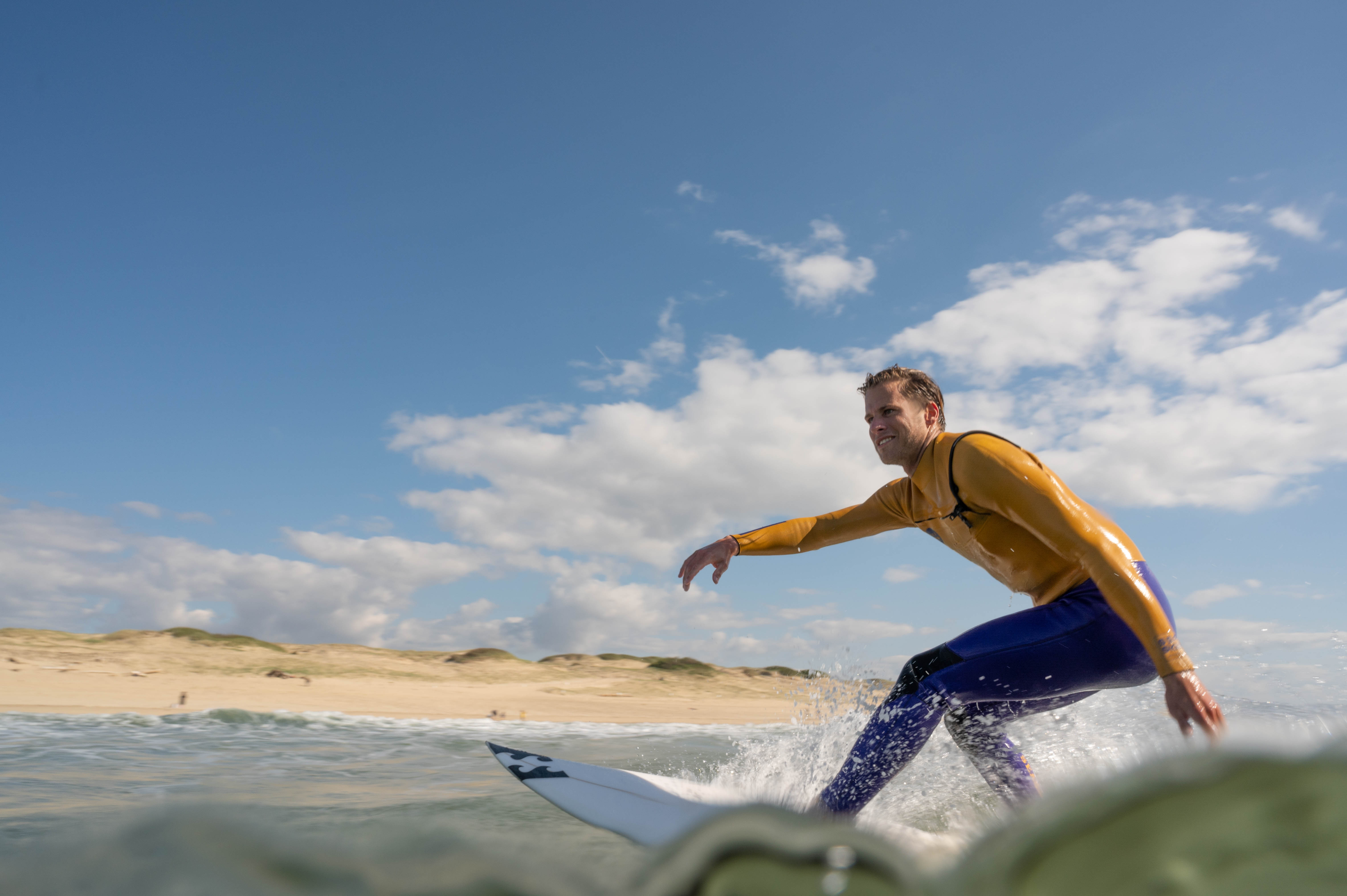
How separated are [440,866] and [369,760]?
525 cm

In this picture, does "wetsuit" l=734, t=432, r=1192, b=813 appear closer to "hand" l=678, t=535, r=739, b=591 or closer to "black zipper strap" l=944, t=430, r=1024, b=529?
"black zipper strap" l=944, t=430, r=1024, b=529

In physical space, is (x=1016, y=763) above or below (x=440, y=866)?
below

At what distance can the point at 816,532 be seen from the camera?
340 centimetres

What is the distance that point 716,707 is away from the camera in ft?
46.2

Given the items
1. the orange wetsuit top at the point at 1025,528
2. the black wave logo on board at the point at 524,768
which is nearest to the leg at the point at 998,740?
the orange wetsuit top at the point at 1025,528

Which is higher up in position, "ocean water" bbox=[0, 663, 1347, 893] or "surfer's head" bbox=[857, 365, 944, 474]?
"surfer's head" bbox=[857, 365, 944, 474]

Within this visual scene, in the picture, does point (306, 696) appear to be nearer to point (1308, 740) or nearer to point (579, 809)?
point (579, 809)

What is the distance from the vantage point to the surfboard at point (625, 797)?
2805mm

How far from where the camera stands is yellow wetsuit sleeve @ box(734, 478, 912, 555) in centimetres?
329

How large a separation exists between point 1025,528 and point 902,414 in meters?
0.63

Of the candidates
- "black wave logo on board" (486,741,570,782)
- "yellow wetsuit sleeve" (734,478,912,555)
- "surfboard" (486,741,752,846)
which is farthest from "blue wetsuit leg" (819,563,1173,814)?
"black wave logo on board" (486,741,570,782)

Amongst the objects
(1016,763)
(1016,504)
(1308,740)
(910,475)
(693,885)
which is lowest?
(1016,763)

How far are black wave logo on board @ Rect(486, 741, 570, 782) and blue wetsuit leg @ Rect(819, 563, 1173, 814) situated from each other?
1.77 metres

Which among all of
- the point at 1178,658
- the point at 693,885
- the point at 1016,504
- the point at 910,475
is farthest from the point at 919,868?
the point at 910,475
